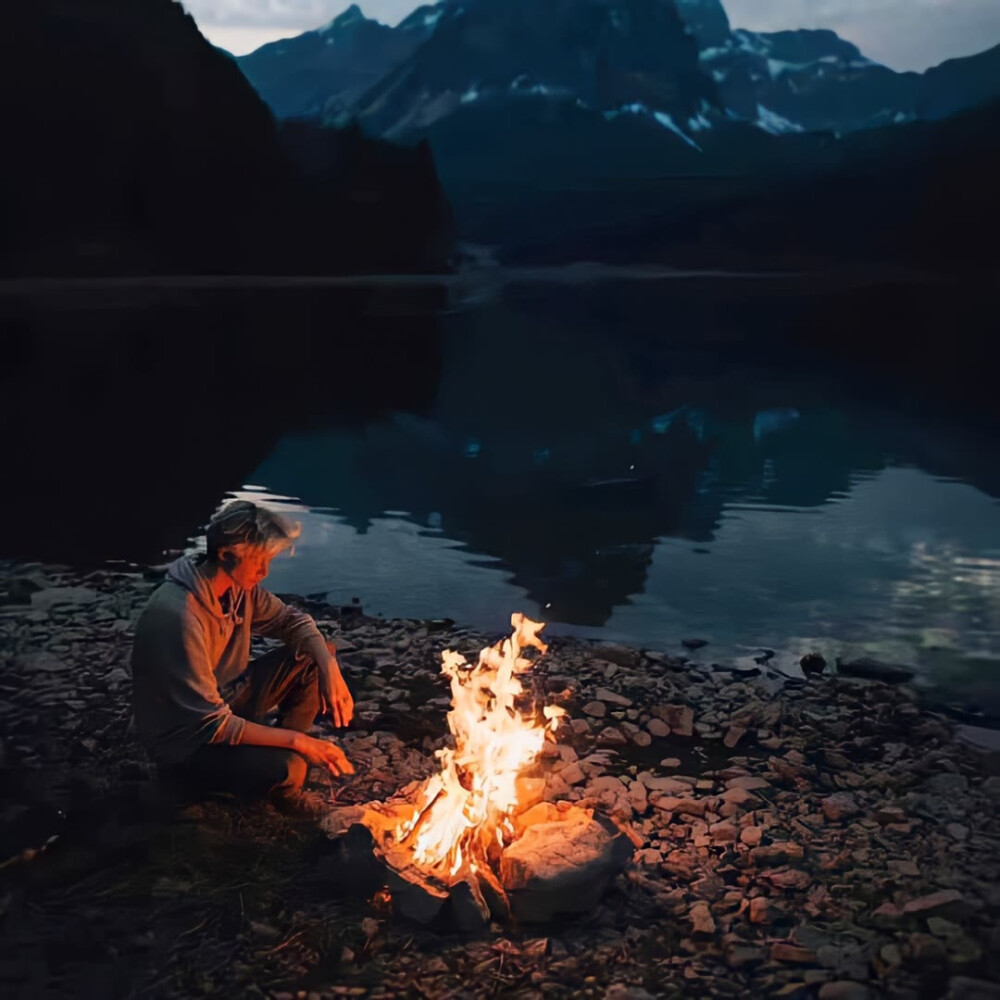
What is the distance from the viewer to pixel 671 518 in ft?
59.8

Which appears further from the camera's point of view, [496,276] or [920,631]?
[496,276]

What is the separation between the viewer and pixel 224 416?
28.7m

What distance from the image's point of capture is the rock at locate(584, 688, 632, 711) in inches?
381

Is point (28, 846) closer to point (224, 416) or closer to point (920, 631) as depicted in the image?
point (920, 631)

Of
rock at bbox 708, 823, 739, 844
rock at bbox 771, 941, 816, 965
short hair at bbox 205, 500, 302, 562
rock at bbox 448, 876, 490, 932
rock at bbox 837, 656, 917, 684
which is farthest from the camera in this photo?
rock at bbox 837, 656, 917, 684

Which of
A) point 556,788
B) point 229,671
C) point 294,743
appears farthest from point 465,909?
point 229,671

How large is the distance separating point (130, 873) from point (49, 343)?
135 feet

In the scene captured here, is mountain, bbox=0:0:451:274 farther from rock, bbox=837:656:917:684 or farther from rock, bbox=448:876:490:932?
rock, bbox=448:876:490:932

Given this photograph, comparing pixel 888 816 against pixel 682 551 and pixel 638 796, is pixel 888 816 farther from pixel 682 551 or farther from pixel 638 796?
pixel 682 551

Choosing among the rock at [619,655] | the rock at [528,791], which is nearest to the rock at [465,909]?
the rock at [528,791]

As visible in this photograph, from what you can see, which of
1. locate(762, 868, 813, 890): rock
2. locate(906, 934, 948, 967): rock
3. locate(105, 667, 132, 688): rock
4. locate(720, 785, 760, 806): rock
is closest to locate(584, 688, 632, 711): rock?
locate(720, 785, 760, 806): rock

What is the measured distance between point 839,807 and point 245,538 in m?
4.32

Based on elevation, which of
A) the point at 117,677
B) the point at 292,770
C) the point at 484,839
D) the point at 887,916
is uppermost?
the point at 292,770

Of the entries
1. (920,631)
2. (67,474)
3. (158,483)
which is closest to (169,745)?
(920,631)
